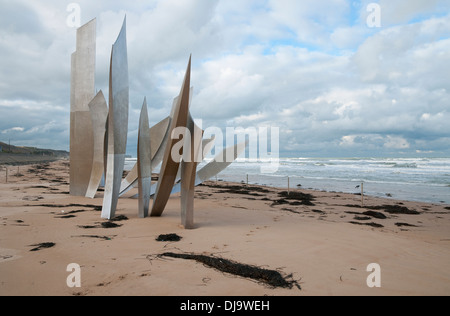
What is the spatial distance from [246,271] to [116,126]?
550 cm

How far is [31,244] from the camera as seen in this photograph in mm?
5062

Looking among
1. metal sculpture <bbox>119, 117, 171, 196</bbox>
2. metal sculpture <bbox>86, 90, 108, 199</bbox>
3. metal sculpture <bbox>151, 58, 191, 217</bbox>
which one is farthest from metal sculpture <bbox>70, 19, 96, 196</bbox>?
metal sculpture <bbox>151, 58, 191, 217</bbox>

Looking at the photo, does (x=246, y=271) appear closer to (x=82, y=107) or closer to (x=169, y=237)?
(x=169, y=237)

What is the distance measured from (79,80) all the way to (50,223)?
7275 millimetres

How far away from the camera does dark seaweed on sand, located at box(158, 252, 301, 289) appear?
3.50 metres

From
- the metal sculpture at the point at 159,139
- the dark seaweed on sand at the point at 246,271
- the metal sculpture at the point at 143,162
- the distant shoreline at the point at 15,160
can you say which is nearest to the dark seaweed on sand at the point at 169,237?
the dark seaweed on sand at the point at 246,271

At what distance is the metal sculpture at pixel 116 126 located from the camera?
753cm

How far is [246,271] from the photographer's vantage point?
3.85 metres

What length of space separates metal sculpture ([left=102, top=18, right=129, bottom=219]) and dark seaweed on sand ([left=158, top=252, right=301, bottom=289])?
377cm

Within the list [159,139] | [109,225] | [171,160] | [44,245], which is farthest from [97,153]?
[44,245]

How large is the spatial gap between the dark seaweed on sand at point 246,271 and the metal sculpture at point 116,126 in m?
3.77

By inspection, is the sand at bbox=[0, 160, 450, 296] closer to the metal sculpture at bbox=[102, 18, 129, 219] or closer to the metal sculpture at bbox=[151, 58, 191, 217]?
the metal sculpture at bbox=[151, 58, 191, 217]
